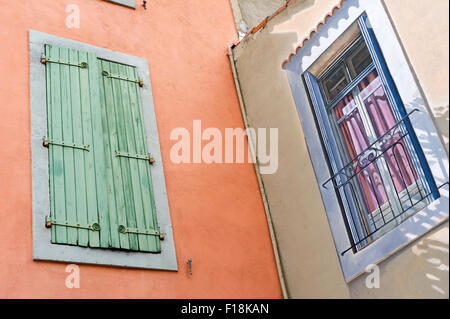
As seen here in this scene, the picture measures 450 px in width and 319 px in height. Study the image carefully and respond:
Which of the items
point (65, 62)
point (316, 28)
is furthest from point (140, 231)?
point (316, 28)

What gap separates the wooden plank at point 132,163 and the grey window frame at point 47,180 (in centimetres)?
13

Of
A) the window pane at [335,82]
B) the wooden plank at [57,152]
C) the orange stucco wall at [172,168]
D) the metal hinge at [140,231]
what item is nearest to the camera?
the orange stucco wall at [172,168]

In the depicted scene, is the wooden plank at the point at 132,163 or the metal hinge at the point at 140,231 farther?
the wooden plank at the point at 132,163

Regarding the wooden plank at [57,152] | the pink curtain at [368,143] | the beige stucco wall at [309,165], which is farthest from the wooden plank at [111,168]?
the pink curtain at [368,143]

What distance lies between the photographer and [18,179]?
4.86 m

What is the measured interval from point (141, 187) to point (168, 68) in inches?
58.1

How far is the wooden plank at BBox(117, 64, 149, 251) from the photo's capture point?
5195 millimetres

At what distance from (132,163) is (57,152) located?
0.65 metres

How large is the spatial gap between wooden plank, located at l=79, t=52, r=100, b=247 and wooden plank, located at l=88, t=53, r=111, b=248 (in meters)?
0.03

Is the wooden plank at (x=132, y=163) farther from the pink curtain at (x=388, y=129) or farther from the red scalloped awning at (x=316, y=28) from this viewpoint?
the pink curtain at (x=388, y=129)

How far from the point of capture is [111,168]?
5328 mm

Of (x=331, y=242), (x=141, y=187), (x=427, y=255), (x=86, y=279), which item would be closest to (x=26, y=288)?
(x=86, y=279)

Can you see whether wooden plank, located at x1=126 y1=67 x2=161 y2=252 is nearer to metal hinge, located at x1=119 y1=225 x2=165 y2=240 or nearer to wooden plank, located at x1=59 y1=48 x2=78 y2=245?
metal hinge, located at x1=119 y1=225 x2=165 y2=240

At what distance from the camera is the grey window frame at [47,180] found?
4723 mm
